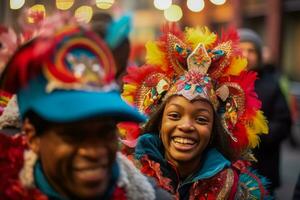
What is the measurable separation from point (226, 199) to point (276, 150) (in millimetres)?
2198

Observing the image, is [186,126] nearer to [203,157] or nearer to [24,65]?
[203,157]

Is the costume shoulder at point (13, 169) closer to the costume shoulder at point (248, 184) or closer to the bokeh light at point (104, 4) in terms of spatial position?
the bokeh light at point (104, 4)

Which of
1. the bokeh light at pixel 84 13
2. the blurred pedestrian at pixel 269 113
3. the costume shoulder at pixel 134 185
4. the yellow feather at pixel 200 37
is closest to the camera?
the bokeh light at pixel 84 13

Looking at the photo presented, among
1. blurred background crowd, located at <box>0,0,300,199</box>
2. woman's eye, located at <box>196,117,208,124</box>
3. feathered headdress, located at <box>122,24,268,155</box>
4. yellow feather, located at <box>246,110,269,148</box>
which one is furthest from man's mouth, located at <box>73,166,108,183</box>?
blurred background crowd, located at <box>0,0,300,199</box>

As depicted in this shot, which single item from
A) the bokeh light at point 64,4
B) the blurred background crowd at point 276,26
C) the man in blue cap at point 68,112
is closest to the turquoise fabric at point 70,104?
the man in blue cap at point 68,112

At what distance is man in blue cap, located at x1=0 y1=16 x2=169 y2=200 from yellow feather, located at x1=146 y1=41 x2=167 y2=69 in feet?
5.28

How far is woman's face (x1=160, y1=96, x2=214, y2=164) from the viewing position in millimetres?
3361

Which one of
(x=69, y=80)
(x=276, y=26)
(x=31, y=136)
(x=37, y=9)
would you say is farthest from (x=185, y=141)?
(x=276, y=26)

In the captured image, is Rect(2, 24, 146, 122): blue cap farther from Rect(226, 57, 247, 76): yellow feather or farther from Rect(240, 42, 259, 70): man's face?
Rect(240, 42, 259, 70): man's face

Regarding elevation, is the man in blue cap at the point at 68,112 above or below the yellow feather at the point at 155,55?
below

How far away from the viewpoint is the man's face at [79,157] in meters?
1.99

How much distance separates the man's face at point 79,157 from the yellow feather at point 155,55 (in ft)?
5.61

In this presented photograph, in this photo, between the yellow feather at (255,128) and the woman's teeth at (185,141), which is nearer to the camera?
the woman's teeth at (185,141)

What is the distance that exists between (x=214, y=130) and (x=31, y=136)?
161cm
